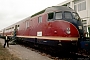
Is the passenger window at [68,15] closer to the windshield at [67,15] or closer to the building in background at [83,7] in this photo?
the windshield at [67,15]

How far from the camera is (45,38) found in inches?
578

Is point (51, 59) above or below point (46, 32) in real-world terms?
below

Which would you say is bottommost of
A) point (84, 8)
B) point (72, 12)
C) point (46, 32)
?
point (46, 32)

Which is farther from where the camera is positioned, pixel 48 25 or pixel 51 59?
pixel 48 25

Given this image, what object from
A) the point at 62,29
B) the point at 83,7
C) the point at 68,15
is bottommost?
the point at 62,29

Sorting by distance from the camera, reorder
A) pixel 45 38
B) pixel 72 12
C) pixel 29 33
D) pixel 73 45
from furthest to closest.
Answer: pixel 29 33, pixel 45 38, pixel 72 12, pixel 73 45

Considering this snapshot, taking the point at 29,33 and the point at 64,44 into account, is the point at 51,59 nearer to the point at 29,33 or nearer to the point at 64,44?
the point at 64,44

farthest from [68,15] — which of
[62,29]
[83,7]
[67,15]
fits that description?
[83,7]

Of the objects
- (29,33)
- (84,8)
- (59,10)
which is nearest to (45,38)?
(59,10)

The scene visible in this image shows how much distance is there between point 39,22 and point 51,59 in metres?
4.62

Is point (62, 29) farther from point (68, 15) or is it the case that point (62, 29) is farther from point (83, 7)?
point (83, 7)

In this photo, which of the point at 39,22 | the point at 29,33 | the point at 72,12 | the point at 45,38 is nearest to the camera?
the point at 72,12

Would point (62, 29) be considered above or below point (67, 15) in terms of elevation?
below

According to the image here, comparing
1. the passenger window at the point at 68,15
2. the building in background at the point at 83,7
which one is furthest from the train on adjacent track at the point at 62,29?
the building in background at the point at 83,7
